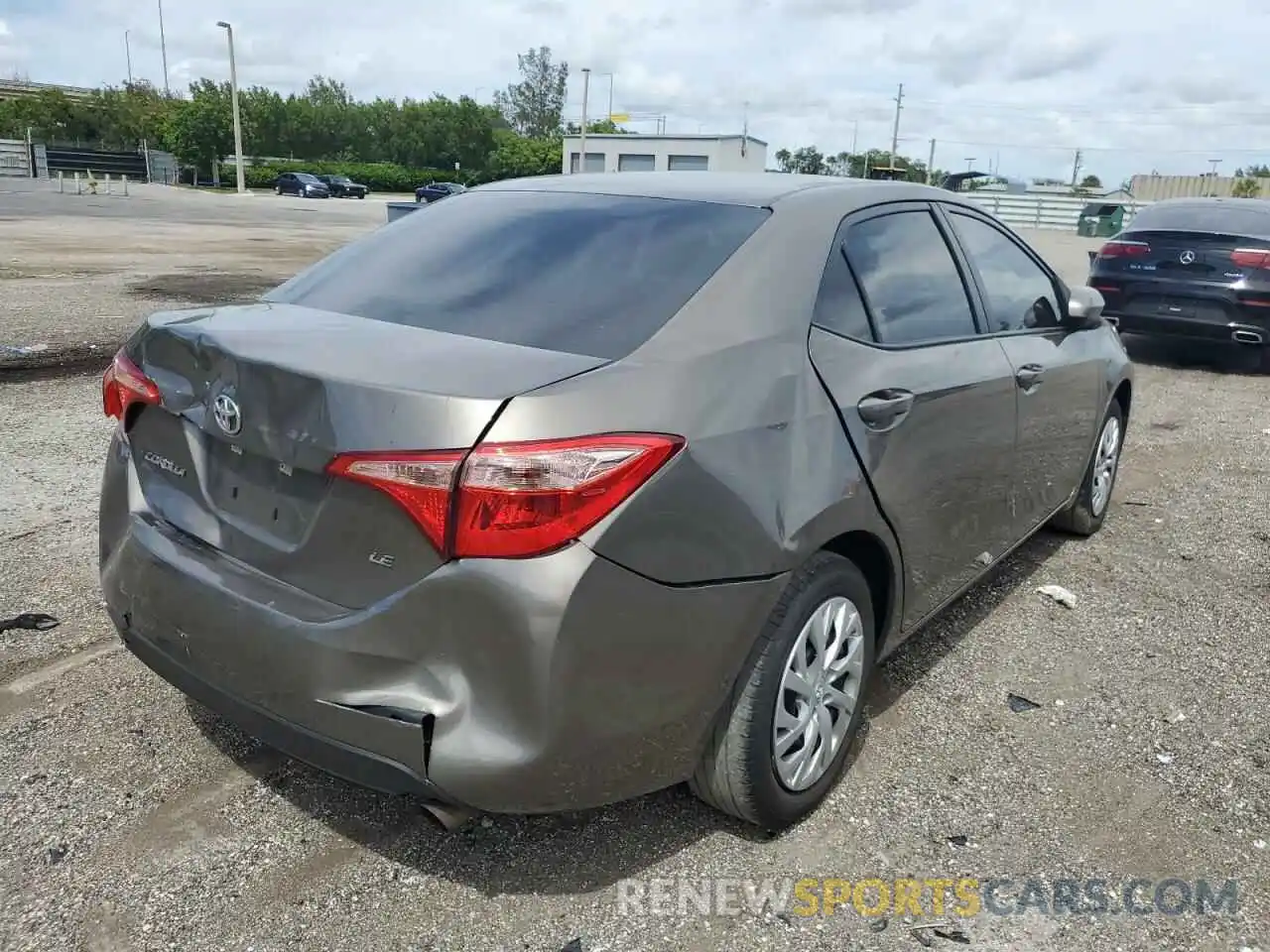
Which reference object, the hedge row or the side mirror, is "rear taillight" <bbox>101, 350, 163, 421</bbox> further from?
the hedge row

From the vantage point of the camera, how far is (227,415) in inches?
92.1

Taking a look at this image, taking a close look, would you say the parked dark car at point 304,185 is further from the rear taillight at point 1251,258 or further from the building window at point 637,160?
the rear taillight at point 1251,258

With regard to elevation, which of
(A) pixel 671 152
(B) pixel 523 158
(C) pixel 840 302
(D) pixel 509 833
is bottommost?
(D) pixel 509 833

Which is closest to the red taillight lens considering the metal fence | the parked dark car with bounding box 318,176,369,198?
the metal fence

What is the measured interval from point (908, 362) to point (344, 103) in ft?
351

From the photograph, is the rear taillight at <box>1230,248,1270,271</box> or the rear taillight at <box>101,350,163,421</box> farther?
the rear taillight at <box>1230,248,1270,271</box>

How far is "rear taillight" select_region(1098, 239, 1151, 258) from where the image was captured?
9.59m

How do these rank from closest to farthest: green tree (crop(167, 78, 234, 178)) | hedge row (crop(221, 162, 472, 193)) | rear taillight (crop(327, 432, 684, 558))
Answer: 1. rear taillight (crop(327, 432, 684, 558))
2. green tree (crop(167, 78, 234, 178))
3. hedge row (crop(221, 162, 472, 193))

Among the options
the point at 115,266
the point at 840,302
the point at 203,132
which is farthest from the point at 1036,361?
the point at 203,132

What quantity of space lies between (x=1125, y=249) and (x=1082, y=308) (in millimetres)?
6319

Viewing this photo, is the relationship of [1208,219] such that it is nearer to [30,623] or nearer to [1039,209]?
[30,623]

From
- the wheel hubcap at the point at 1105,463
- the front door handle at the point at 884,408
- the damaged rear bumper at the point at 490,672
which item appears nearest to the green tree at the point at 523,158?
the wheel hubcap at the point at 1105,463

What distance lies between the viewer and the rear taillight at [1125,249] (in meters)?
9.59

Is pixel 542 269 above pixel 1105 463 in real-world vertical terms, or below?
above
